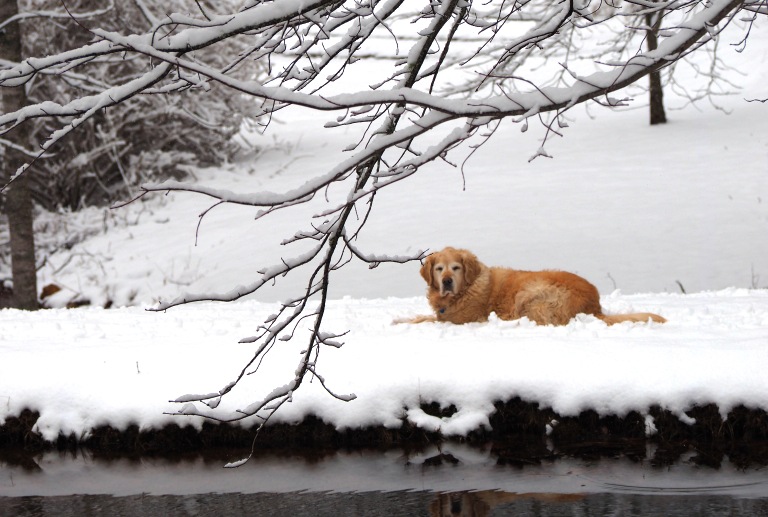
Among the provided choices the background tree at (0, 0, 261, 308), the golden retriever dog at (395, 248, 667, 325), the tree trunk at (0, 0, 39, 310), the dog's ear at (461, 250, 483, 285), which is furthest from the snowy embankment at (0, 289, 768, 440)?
the background tree at (0, 0, 261, 308)

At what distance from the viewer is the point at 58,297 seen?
1421cm

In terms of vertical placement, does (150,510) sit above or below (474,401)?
below

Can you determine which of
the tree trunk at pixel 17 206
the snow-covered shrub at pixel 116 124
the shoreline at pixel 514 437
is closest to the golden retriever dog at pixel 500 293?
the shoreline at pixel 514 437

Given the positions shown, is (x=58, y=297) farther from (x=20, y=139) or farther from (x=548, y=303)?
(x=548, y=303)

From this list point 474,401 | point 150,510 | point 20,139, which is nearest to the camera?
point 150,510

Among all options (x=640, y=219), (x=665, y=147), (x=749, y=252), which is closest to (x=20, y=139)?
(x=640, y=219)

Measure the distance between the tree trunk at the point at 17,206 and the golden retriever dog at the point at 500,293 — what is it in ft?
20.8

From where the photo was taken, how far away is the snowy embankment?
5688 millimetres

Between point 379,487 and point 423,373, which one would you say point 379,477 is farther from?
point 423,373

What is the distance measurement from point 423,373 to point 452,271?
2055mm

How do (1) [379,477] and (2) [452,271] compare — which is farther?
(2) [452,271]

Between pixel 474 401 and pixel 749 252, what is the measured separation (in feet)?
28.8

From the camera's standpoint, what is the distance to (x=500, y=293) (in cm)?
810

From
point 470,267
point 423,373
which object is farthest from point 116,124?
point 423,373
